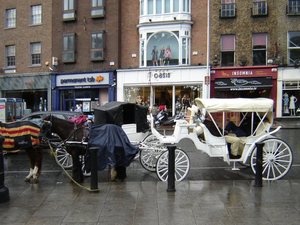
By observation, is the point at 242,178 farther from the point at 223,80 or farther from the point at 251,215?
the point at 223,80

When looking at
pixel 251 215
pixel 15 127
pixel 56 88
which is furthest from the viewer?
pixel 56 88

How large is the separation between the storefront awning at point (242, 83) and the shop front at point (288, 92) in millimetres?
850

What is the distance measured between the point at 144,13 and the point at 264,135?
2320cm

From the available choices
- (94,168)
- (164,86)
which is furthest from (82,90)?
(94,168)

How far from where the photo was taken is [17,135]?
29.3 ft

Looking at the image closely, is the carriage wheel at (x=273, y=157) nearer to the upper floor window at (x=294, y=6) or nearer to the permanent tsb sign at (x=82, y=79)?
the upper floor window at (x=294, y=6)

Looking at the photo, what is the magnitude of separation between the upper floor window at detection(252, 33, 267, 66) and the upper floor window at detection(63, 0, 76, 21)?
46.7ft

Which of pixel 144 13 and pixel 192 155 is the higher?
pixel 144 13

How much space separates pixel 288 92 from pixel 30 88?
803 inches

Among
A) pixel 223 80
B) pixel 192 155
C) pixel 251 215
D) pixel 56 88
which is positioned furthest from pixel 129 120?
pixel 56 88

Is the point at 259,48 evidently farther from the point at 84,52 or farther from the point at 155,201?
the point at 155,201

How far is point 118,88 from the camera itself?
31.6m

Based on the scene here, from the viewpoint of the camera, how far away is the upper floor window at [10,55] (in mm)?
35594

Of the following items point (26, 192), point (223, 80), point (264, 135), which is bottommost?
point (26, 192)
